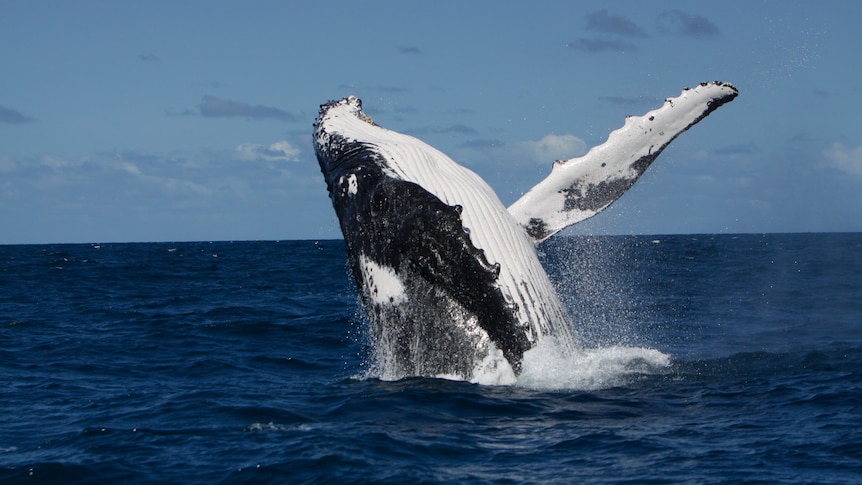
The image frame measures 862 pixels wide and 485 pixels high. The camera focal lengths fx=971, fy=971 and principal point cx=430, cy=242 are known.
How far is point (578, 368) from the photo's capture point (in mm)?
8750

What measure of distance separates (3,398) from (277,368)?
3.06 metres

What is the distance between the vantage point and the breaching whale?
7.85 metres

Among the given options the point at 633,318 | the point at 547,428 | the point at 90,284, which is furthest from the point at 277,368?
the point at 90,284

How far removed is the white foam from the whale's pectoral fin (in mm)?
1207

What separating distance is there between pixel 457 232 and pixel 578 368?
1961 millimetres

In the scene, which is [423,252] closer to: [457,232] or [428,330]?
[457,232]

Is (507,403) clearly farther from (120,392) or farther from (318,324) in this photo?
(318,324)

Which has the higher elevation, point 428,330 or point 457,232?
point 457,232

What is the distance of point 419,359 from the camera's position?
8.29 m

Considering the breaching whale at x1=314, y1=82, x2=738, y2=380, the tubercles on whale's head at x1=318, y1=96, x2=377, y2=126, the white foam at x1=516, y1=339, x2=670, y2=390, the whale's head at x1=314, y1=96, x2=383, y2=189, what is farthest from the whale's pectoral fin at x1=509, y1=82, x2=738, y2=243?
the tubercles on whale's head at x1=318, y1=96, x2=377, y2=126

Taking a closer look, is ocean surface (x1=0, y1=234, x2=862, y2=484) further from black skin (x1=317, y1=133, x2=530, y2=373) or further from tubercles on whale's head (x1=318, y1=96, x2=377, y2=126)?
tubercles on whale's head (x1=318, y1=96, x2=377, y2=126)

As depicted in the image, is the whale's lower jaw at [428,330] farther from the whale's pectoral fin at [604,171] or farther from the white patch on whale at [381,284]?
the whale's pectoral fin at [604,171]

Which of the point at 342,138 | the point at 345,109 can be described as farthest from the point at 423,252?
the point at 345,109

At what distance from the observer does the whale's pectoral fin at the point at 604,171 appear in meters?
8.98
